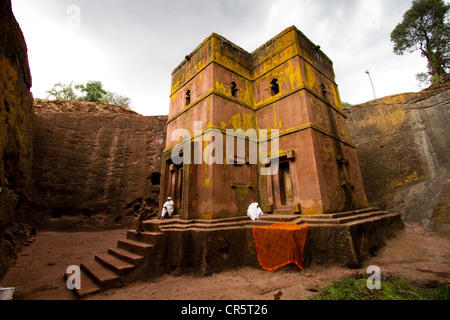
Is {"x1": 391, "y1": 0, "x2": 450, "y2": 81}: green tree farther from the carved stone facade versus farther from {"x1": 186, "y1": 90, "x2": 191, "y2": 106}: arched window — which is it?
{"x1": 186, "y1": 90, "x2": 191, "y2": 106}: arched window

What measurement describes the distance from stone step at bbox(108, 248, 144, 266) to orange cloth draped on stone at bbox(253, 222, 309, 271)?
3129mm

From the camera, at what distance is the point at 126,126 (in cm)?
1327

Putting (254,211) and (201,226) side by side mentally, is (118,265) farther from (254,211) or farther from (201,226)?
(254,211)

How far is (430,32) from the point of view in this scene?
1505 cm

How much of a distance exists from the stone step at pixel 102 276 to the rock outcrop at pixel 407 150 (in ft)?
36.2

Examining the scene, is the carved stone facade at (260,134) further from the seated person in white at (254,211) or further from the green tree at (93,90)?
the green tree at (93,90)

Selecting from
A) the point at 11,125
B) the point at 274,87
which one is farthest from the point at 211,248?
the point at 11,125

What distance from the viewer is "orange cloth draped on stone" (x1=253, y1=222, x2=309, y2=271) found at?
481 centimetres

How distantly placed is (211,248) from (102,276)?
2.62m

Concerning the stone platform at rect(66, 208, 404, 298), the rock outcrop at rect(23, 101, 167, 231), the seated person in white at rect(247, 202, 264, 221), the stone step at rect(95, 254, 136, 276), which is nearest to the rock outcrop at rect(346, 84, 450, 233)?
the stone platform at rect(66, 208, 404, 298)

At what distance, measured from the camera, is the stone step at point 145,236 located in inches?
216

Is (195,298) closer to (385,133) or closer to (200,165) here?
(200,165)

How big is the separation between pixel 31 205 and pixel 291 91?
13468mm

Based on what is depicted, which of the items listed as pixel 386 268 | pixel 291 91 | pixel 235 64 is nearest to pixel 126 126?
pixel 235 64
